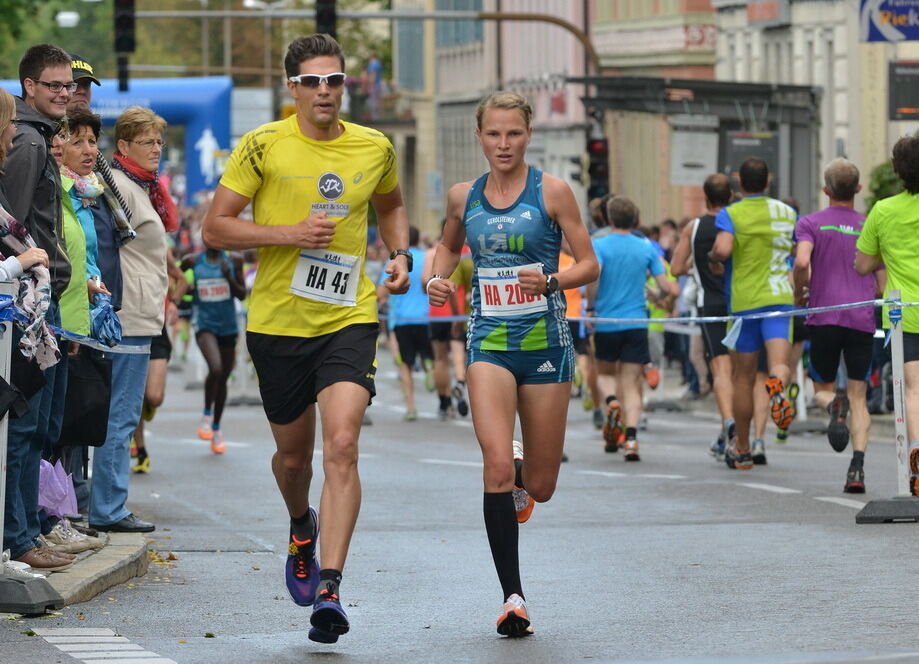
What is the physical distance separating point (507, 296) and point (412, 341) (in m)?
15.4

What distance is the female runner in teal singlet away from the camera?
892 centimetres

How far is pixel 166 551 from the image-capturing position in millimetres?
11609

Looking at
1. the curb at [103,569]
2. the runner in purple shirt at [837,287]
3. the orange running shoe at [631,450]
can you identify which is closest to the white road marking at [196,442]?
the orange running shoe at [631,450]

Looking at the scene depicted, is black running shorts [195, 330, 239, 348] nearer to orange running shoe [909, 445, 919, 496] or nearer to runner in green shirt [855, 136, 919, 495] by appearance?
runner in green shirt [855, 136, 919, 495]

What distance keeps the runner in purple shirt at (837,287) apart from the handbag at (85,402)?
211 inches

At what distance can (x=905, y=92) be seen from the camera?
20.0 meters

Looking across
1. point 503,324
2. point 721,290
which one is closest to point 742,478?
point 721,290

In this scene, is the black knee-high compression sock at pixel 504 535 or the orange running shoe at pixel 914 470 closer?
the black knee-high compression sock at pixel 504 535

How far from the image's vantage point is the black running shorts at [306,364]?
28.2ft

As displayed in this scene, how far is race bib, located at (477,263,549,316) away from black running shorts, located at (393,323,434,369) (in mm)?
15180

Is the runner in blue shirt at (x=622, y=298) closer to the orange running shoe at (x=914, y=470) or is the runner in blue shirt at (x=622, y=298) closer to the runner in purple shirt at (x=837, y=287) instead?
the runner in purple shirt at (x=837, y=287)

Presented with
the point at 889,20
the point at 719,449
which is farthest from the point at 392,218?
the point at 889,20

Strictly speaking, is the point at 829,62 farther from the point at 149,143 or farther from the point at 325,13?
the point at 149,143

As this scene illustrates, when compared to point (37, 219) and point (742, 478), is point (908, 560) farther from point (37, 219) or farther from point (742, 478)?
point (742, 478)
